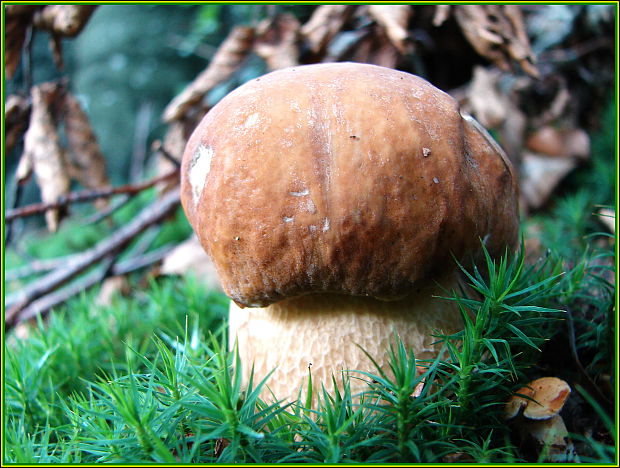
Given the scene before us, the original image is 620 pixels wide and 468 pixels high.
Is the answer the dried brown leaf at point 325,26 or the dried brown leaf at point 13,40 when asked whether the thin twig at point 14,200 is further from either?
the dried brown leaf at point 325,26

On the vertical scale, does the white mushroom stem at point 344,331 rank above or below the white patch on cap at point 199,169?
below

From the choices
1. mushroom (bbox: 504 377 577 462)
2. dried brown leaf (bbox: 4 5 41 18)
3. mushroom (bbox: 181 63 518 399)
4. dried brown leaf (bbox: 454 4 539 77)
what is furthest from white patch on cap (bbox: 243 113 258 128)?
dried brown leaf (bbox: 4 5 41 18)

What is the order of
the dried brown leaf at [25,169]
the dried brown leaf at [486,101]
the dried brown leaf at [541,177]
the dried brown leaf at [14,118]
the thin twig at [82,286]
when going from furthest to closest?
the dried brown leaf at [541,177], the thin twig at [82,286], the dried brown leaf at [486,101], the dried brown leaf at [14,118], the dried brown leaf at [25,169]

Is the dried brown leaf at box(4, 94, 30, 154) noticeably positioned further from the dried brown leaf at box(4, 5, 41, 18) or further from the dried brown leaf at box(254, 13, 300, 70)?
the dried brown leaf at box(254, 13, 300, 70)

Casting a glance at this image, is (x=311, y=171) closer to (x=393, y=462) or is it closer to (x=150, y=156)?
(x=393, y=462)

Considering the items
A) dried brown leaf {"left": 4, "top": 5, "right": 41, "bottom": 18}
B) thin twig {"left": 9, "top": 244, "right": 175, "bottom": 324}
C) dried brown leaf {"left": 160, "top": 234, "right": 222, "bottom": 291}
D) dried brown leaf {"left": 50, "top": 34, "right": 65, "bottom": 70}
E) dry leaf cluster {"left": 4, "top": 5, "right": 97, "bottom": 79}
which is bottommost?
thin twig {"left": 9, "top": 244, "right": 175, "bottom": 324}

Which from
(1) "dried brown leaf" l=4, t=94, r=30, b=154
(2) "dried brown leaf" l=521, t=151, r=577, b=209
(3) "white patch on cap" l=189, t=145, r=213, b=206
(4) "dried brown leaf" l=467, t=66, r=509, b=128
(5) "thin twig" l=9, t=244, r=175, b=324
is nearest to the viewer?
(3) "white patch on cap" l=189, t=145, r=213, b=206

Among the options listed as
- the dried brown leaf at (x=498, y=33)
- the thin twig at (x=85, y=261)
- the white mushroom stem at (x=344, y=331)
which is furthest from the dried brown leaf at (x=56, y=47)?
the dried brown leaf at (x=498, y=33)

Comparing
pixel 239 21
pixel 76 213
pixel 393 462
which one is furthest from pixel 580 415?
pixel 76 213
